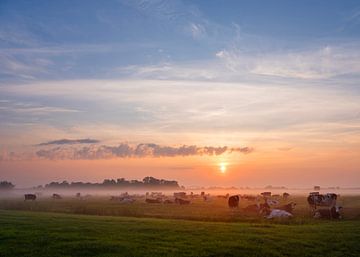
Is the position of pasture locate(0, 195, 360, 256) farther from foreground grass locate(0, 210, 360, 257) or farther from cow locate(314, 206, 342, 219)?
cow locate(314, 206, 342, 219)

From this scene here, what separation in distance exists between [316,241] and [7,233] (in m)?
22.0

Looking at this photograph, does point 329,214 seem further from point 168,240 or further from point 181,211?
point 168,240

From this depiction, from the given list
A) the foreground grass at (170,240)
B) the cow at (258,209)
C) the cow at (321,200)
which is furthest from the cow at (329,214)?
the foreground grass at (170,240)

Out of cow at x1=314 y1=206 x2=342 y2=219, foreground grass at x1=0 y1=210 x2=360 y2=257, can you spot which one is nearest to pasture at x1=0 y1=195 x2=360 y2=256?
foreground grass at x1=0 y1=210 x2=360 y2=257

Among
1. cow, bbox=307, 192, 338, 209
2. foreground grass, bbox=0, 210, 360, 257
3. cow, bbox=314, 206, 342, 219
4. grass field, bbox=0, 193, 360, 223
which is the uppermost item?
cow, bbox=307, 192, 338, 209

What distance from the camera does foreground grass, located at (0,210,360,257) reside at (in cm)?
2406

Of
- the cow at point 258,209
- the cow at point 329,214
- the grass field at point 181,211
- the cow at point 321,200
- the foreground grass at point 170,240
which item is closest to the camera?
the foreground grass at point 170,240

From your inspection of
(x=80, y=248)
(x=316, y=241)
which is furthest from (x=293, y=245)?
(x=80, y=248)

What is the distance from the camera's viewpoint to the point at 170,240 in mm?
27297

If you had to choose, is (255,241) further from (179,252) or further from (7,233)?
(7,233)

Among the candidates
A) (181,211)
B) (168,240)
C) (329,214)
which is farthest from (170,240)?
(181,211)

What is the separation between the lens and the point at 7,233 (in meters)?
29.3

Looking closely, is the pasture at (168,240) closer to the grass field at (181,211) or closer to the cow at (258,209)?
the grass field at (181,211)

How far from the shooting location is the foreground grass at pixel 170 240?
24.1 m
